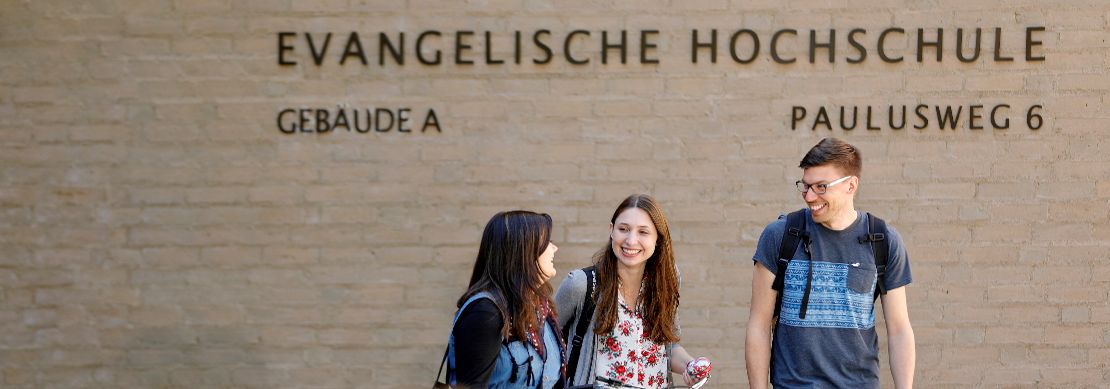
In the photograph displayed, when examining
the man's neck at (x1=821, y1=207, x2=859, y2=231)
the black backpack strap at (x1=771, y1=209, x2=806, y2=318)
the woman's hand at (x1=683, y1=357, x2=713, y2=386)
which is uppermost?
the man's neck at (x1=821, y1=207, x2=859, y2=231)

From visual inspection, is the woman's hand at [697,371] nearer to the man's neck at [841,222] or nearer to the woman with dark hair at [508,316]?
the woman with dark hair at [508,316]

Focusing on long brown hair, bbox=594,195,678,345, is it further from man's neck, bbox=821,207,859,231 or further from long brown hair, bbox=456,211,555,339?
man's neck, bbox=821,207,859,231

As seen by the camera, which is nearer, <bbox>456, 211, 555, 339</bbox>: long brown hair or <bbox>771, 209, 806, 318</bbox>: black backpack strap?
<bbox>456, 211, 555, 339</bbox>: long brown hair

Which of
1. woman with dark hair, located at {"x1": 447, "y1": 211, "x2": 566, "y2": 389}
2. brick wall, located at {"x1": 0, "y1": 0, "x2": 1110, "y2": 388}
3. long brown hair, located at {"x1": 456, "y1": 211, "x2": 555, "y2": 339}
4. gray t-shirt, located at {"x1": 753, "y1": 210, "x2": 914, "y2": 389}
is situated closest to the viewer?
woman with dark hair, located at {"x1": 447, "y1": 211, "x2": 566, "y2": 389}

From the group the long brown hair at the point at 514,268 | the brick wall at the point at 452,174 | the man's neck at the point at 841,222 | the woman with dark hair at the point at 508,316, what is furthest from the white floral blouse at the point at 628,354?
the brick wall at the point at 452,174

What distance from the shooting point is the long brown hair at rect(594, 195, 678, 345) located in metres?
2.97

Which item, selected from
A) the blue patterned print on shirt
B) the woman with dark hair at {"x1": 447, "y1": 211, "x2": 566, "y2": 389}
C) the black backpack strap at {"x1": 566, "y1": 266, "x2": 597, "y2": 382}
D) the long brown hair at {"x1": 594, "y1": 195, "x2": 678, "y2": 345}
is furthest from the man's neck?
the woman with dark hair at {"x1": 447, "y1": 211, "x2": 566, "y2": 389}

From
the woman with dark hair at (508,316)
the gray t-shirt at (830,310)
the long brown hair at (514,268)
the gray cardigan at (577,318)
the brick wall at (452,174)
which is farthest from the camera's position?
the brick wall at (452,174)

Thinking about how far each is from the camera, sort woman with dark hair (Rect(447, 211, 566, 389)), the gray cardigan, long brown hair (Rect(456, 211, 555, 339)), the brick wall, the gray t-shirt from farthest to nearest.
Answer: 1. the brick wall
2. the gray cardigan
3. the gray t-shirt
4. long brown hair (Rect(456, 211, 555, 339))
5. woman with dark hair (Rect(447, 211, 566, 389))

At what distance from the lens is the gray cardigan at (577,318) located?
2.95 m

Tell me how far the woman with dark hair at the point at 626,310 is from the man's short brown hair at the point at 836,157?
579 millimetres

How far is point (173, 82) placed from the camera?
4758 mm

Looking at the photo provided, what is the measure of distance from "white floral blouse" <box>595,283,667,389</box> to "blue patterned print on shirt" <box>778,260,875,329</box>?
498 millimetres

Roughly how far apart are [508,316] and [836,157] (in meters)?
1.23
